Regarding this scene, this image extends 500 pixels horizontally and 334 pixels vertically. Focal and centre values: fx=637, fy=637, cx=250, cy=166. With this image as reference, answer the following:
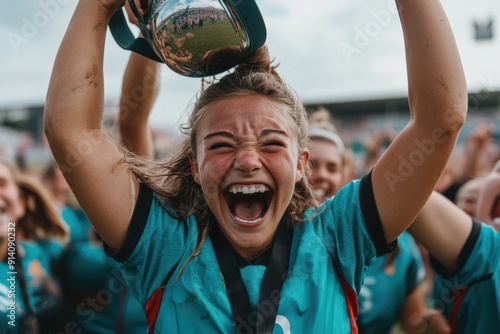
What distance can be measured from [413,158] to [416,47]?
31cm

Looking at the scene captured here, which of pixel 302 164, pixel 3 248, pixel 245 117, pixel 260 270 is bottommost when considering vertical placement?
pixel 3 248

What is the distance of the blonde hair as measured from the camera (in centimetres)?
201

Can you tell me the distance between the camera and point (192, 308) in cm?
182

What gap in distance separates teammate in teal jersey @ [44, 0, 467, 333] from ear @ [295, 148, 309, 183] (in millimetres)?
112

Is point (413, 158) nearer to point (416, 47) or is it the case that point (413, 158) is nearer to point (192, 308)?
point (416, 47)

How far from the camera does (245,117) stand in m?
1.92

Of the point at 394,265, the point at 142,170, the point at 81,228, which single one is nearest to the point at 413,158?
the point at 142,170

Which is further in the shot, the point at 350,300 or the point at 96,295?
the point at 96,295

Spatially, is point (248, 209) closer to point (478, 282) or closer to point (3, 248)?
point (478, 282)

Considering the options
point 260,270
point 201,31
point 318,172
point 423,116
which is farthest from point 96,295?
point 423,116

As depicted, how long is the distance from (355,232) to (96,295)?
9.35 feet

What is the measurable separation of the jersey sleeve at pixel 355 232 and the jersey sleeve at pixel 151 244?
0.42m

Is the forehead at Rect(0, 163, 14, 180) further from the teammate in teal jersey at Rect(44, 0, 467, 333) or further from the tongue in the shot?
the tongue

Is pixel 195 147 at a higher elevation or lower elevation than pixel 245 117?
lower
